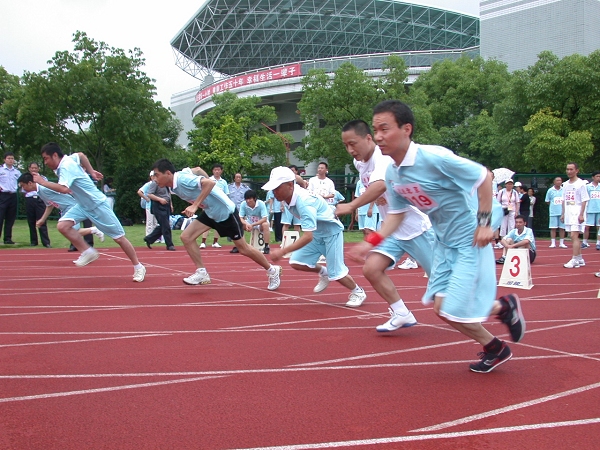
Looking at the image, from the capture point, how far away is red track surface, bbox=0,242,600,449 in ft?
10.8

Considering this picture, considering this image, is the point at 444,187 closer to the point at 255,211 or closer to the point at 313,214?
the point at 313,214

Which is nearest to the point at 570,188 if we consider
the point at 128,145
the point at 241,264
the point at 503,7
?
the point at 241,264

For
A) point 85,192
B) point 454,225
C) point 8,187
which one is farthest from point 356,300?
point 8,187

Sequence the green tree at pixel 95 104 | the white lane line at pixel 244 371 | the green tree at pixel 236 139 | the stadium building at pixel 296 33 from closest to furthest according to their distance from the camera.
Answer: the white lane line at pixel 244 371, the green tree at pixel 95 104, the green tree at pixel 236 139, the stadium building at pixel 296 33

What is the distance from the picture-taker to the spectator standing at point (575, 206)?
11.7 metres

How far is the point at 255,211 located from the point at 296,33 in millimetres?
65442

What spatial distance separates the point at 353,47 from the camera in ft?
258

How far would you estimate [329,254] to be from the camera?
722cm

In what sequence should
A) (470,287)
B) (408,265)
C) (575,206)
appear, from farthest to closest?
(575,206) → (408,265) → (470,287)

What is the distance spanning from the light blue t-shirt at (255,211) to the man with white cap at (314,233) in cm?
765

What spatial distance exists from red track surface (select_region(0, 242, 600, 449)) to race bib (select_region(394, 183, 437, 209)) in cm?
121

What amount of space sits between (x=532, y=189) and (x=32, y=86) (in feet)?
73.7

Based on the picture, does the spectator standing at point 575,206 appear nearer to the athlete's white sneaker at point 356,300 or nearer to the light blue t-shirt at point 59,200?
the athlete's white sneaker at point 356,300

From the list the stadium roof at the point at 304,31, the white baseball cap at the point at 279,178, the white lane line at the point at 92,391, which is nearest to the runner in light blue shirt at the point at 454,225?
the white lane line at the point at 92,391
